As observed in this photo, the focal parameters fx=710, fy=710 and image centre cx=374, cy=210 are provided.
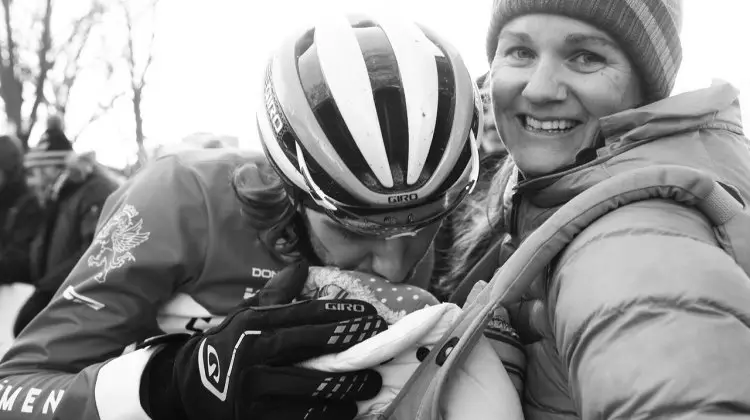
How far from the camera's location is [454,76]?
221cm

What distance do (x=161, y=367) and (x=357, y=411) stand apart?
63cm

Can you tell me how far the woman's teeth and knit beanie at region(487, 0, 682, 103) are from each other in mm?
235

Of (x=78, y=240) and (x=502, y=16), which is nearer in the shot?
(x=502, y=16)

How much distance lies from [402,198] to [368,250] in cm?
27

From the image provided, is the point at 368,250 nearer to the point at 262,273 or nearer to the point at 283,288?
the point at 283,288

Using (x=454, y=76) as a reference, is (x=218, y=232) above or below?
below

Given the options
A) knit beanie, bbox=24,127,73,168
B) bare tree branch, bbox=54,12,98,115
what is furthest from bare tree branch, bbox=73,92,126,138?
knit beanie, bbox=24,127,73,168

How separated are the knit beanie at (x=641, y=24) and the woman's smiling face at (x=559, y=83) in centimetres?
2

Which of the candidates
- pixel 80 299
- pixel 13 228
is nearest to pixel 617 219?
pixel 80 299

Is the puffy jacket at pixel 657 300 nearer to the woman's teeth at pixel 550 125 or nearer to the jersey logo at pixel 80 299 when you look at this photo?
the woman's teeth at pixel 550 125

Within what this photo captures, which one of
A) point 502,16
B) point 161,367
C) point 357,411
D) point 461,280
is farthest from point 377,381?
point 502,16

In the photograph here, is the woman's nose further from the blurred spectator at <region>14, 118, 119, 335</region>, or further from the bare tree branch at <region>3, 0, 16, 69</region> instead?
the bare tree branch at <region>3, 0, 16, 69</region>

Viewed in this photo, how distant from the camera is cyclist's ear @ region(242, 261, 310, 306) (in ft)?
6.49

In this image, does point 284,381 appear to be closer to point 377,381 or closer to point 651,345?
point 377,381
